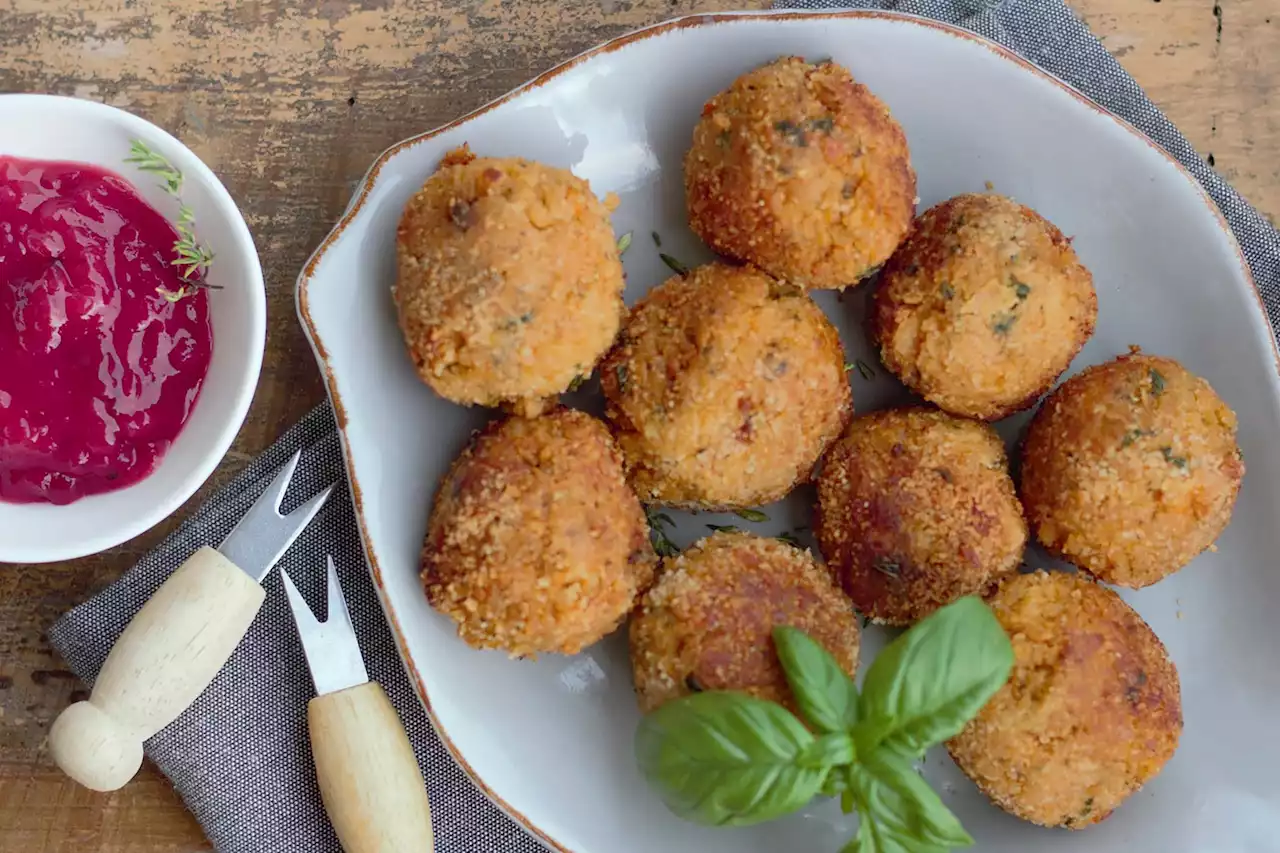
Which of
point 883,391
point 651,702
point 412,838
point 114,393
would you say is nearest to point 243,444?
point 114,393

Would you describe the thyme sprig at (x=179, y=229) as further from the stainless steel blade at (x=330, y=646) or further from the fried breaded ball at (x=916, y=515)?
the fried breaded ball at (x=916, y=515)

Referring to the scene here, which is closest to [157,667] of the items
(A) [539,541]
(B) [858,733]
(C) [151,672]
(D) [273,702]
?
(C) [151,672]

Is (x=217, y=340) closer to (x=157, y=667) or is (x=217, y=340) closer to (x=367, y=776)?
(x=157, y=667)

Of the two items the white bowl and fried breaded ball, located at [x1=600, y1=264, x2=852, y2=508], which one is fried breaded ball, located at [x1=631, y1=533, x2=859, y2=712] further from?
the white bowl

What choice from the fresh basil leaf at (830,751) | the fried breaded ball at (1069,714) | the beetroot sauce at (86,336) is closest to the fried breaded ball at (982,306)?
the fried breaded ball at (1069,714)

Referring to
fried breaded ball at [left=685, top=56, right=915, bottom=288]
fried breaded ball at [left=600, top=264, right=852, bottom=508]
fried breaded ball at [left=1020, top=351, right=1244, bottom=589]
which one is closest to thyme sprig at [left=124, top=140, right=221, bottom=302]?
fried breaded ball at [left=600, top=264, right=852, bottom=508]

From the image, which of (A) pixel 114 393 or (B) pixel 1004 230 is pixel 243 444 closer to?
(A) pixel 114 393
